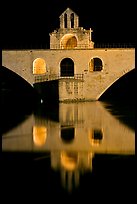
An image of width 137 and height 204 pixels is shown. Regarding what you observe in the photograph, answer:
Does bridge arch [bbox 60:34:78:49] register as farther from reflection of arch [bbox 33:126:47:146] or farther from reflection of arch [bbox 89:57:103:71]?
reflection of arch [bbox 33:126:47:146]

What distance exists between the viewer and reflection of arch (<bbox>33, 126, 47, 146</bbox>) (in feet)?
47.4

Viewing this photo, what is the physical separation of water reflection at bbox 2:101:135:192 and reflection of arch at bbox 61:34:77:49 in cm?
1819

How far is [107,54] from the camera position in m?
35.7

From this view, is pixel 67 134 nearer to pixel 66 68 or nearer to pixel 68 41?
pixel 66 68

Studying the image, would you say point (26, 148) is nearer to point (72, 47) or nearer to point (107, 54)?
point (107, 54)

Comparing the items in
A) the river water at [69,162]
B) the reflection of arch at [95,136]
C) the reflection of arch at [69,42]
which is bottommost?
the river water at [69,162]

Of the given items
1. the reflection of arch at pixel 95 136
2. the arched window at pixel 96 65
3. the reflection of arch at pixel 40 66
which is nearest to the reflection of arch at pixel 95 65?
the arched window at pixel 96 65

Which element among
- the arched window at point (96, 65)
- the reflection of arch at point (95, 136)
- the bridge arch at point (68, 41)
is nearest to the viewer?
the reflection of arch at point (95, 136)

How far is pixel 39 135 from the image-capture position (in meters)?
16.1

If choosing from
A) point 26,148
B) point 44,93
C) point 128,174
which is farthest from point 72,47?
point 128,174

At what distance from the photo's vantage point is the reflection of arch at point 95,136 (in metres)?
14.3

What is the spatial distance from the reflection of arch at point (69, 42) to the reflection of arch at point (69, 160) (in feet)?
88.8

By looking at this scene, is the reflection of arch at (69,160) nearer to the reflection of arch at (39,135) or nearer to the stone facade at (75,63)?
the reflection of arch at (39,135)

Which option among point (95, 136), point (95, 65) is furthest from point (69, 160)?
point (95, 65)
